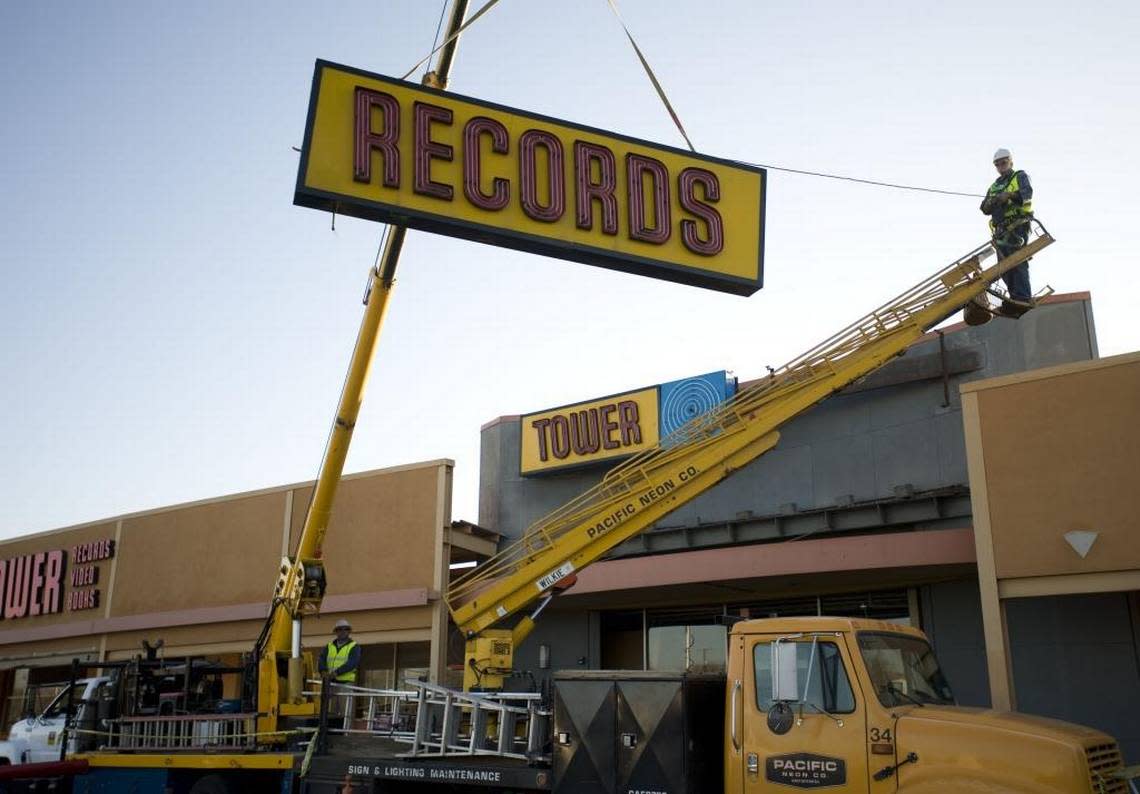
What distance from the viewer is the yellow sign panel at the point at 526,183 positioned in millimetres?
10891

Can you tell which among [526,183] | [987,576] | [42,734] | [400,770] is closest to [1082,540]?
[987,576]

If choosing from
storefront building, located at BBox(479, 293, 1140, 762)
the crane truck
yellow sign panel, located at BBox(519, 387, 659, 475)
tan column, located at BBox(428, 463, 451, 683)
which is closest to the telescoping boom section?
the crane truck

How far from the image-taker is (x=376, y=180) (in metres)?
10.9

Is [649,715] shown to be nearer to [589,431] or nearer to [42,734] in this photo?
[42,734]

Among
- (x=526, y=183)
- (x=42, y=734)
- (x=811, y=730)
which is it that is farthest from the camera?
(x=42, y=734)

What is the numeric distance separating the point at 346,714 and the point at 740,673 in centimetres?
532

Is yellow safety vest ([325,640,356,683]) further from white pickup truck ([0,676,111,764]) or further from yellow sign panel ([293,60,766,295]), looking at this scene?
yellow sign panel ([293,60,766,295])

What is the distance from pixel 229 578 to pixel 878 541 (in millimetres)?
14793

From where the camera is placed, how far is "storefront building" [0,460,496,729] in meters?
21.4

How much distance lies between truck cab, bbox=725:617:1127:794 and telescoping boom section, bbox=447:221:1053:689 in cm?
610

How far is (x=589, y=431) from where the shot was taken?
24812 millimetres

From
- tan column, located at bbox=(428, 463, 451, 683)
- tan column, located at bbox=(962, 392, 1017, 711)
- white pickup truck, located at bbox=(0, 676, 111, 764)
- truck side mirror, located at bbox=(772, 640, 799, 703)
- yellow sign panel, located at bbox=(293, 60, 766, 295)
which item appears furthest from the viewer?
tan column, located at bbox=(428, 463, 451, 683)

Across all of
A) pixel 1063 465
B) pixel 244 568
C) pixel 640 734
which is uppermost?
pixel 1063 465

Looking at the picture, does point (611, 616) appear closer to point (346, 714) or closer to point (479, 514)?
point (479, 514)
